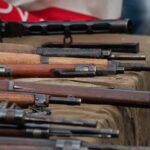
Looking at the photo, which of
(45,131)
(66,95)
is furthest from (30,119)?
(66,95)

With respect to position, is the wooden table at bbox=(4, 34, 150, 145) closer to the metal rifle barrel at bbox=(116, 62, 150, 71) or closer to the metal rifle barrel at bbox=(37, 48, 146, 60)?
the metal rifle barrel at bbox=(116, 62, 150, 71)

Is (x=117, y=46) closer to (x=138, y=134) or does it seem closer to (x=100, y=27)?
(x=100, y=27)

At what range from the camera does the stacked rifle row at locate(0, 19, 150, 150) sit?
1.94 m

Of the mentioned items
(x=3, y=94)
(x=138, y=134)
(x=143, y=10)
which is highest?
(x=143, y=10)

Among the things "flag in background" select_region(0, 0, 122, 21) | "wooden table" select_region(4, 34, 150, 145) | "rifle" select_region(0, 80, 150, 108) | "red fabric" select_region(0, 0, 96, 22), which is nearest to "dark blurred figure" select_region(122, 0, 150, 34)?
"flag in background" select_region(0, 0, 122, 21)

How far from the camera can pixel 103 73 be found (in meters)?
2.87

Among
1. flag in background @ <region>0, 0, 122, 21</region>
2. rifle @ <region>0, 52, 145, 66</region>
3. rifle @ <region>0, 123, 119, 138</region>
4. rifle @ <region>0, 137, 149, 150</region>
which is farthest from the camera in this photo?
flag in background @ <region>0, 0, 122, 21</region>

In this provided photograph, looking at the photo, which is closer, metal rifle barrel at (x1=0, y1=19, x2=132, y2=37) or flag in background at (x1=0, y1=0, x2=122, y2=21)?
metal rifle barrel at (x1=0, y1=19, x2=132, y2=37)

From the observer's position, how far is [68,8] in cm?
448

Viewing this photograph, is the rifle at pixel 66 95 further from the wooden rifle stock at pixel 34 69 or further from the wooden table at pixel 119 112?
the wooden rifle stock at pixel 34 69

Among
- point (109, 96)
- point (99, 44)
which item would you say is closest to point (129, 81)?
point (109, 96)

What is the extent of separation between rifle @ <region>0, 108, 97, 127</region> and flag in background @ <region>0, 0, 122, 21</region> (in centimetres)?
238

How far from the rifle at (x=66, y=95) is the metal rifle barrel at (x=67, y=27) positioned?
1238mm

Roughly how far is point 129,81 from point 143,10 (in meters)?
2.04
